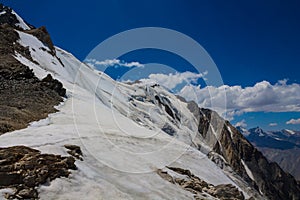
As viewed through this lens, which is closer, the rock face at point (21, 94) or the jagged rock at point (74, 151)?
the jagged rock at point (74, 151)

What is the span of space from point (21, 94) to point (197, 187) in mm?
21377

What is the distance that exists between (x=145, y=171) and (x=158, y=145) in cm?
892

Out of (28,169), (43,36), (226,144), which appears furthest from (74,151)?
(226,144)

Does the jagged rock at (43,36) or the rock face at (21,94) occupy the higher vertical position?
the jagged rock at (43,36)

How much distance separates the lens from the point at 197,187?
1922cm

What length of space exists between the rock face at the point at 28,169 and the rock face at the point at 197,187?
6.87m

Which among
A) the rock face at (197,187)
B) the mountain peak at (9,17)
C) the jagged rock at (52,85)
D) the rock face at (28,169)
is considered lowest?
the rock face at (28,169)

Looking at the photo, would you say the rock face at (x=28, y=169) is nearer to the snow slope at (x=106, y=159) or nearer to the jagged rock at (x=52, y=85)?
the snow slope at (x=106, y=159)

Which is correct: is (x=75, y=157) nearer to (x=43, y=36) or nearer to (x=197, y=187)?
(x=197, y=187)

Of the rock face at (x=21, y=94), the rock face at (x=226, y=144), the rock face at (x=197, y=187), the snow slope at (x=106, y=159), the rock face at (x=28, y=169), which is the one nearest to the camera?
the rock face at (x=28, y=169)

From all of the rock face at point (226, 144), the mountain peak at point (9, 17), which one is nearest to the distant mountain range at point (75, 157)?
the mountain peak at point (9, 17)

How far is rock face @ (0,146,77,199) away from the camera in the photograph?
11.9m

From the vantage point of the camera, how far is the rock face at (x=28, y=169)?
11906 mm

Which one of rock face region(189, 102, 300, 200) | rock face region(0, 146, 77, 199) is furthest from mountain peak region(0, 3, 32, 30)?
rock face region(189, 102, 300, 200)
